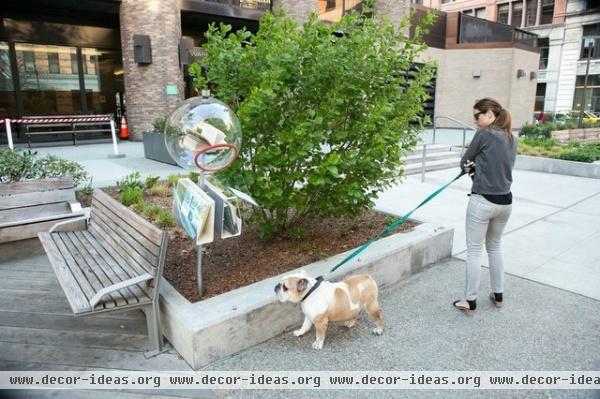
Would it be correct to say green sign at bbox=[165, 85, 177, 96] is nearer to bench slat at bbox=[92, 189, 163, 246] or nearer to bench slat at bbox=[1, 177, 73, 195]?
bench slat at bbox=[1, 177, 73, 195]

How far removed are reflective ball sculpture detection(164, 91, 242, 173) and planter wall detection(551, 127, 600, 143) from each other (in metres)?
15.9

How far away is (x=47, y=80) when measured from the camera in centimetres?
1556

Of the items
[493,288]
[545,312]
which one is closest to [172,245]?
[493,288]

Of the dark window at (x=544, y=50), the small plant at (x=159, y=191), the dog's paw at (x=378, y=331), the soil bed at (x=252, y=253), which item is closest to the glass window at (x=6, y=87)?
the small plant at (x=159, y=191)

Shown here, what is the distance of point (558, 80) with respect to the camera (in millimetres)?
43375

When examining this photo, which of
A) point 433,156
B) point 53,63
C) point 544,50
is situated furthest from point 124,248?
point 544,50

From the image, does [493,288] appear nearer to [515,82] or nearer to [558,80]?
[515,82]

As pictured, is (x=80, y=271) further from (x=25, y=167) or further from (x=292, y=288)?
(x=25, y=167)

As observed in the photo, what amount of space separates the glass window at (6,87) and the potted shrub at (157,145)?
7.41m

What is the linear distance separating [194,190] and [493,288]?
285cm

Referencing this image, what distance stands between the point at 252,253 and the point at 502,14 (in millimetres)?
53327

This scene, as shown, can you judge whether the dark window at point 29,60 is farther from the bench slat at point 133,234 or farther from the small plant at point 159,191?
the bench slat at point 133,234

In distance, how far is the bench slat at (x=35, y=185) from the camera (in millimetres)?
5043

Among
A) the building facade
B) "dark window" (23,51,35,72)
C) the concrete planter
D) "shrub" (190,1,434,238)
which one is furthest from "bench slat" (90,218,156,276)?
the building facade
